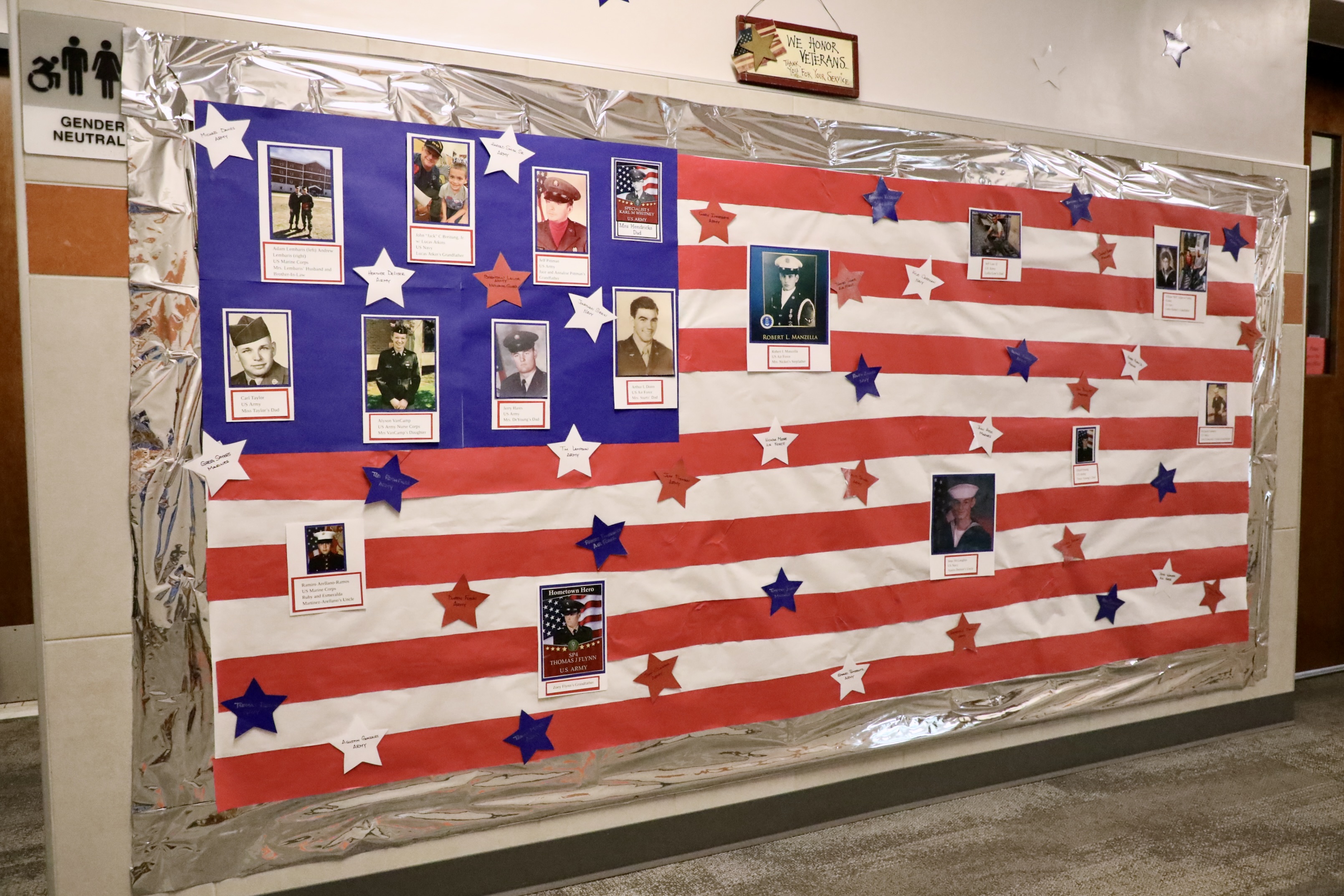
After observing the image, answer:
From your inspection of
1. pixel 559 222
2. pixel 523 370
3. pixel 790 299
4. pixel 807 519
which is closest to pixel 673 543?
pixel 807 519

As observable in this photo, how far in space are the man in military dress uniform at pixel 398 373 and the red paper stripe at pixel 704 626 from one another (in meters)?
0.53

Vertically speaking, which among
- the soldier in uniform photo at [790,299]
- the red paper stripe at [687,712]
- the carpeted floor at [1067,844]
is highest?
the soldier in uniform photo at [790,299]

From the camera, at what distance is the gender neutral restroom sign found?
1.62 m

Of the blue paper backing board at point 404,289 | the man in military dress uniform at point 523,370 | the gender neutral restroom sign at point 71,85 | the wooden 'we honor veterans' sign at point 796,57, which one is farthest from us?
the wooden 'we honor veterans' sign at point 796,57

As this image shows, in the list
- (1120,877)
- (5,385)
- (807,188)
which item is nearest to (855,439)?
(807,188)

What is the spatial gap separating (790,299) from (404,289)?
0.96 metres

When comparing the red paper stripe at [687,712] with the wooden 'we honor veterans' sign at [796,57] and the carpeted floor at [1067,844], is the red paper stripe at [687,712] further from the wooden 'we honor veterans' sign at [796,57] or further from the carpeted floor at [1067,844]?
the wooden 'we honor veterans' sign at [796,57]

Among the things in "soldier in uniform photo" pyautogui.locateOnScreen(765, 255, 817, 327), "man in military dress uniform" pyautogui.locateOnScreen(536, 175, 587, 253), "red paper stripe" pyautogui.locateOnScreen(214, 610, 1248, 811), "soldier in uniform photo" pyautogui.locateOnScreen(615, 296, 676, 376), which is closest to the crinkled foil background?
"red paper stripe" pyautogui.locateOnScreen(214, 610, 1248, 811)

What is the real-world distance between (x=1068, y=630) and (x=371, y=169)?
93.2 inches

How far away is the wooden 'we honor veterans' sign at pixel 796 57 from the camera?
2227 millimetres

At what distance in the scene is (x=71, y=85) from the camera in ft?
5.40

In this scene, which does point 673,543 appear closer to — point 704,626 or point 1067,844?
point 704,626

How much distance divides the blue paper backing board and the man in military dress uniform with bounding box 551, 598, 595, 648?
390mm

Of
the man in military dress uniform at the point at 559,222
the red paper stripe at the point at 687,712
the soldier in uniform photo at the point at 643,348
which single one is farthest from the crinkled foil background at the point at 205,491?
the soldier in uniform photo at the point at 643,348
